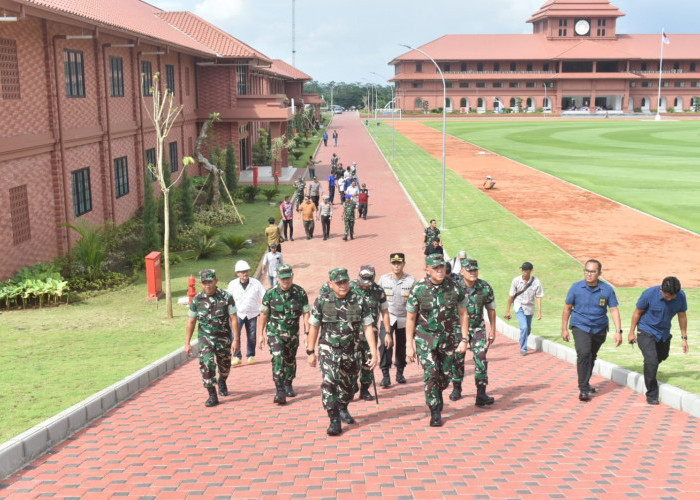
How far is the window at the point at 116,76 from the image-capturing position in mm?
23562

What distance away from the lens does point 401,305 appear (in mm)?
9758

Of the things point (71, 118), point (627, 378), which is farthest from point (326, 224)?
point (627, 378)

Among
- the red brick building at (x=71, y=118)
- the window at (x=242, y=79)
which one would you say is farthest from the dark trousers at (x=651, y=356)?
the window at (x=242, y=79)

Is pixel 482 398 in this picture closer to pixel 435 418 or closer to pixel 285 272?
pixel 435 418

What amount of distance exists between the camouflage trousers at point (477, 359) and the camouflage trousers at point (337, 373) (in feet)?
4.96

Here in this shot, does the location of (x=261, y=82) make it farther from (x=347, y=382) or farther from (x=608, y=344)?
(x=347, y=382)

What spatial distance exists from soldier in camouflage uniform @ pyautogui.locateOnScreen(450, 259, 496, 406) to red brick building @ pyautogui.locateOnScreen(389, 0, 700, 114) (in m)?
102

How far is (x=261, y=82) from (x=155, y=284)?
37.8m

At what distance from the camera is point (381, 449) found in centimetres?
714

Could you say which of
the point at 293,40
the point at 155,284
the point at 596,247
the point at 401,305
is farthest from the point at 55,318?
the point at 293,40

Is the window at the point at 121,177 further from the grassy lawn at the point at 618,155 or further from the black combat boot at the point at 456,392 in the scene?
the grassy lawn at the point at 618,155

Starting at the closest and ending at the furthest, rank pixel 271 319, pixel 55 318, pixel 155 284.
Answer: pixel 271 319, pixel 55 318, pixel 155 284

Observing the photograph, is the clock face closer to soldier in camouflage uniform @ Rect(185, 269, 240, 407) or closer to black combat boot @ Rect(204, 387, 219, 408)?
soldier in camouflage uniform @ Rect(185, 269, 240, 407)

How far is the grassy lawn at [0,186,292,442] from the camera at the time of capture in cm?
866
